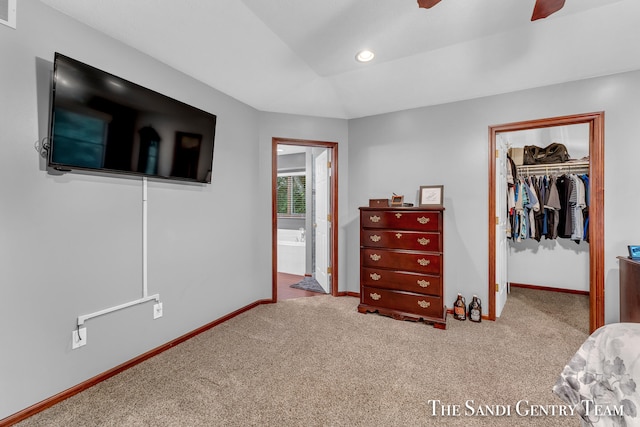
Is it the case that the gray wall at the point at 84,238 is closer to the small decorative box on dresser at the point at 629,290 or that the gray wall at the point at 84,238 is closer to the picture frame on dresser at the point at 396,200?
the picture frame on dresser at the point at 396,200

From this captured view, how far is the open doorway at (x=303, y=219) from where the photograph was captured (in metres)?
3.71

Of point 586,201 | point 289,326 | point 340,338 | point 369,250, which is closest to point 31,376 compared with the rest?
point 289,326

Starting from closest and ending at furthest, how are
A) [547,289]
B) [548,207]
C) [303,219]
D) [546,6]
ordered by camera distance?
1. [546,6]
2. [548,207]
3. [547,289]
4. [303,219]

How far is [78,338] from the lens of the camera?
1797 millimetres

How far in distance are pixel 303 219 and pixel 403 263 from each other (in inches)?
129

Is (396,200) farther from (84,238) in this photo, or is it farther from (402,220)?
(84,238)

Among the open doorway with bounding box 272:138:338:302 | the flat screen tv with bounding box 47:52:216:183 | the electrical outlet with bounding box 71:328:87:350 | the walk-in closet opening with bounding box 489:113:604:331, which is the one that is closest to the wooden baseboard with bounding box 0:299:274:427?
the electrical outlet with bounding box 71:328:87:350

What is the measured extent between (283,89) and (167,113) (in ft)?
3.97

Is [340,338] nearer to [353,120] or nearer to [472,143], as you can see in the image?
[472,143]

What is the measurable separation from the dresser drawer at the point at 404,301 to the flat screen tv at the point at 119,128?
2111 millimetres

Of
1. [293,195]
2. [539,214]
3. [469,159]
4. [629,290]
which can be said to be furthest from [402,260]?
[293,195]

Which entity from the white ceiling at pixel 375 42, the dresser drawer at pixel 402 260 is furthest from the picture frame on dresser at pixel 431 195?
the white ceiling at pixel 375 42

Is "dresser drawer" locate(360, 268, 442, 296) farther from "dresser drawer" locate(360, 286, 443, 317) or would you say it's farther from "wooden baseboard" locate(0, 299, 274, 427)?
"wooden baseboard" locate(0, 299, 274, 427)

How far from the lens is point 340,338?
8.23 ft
